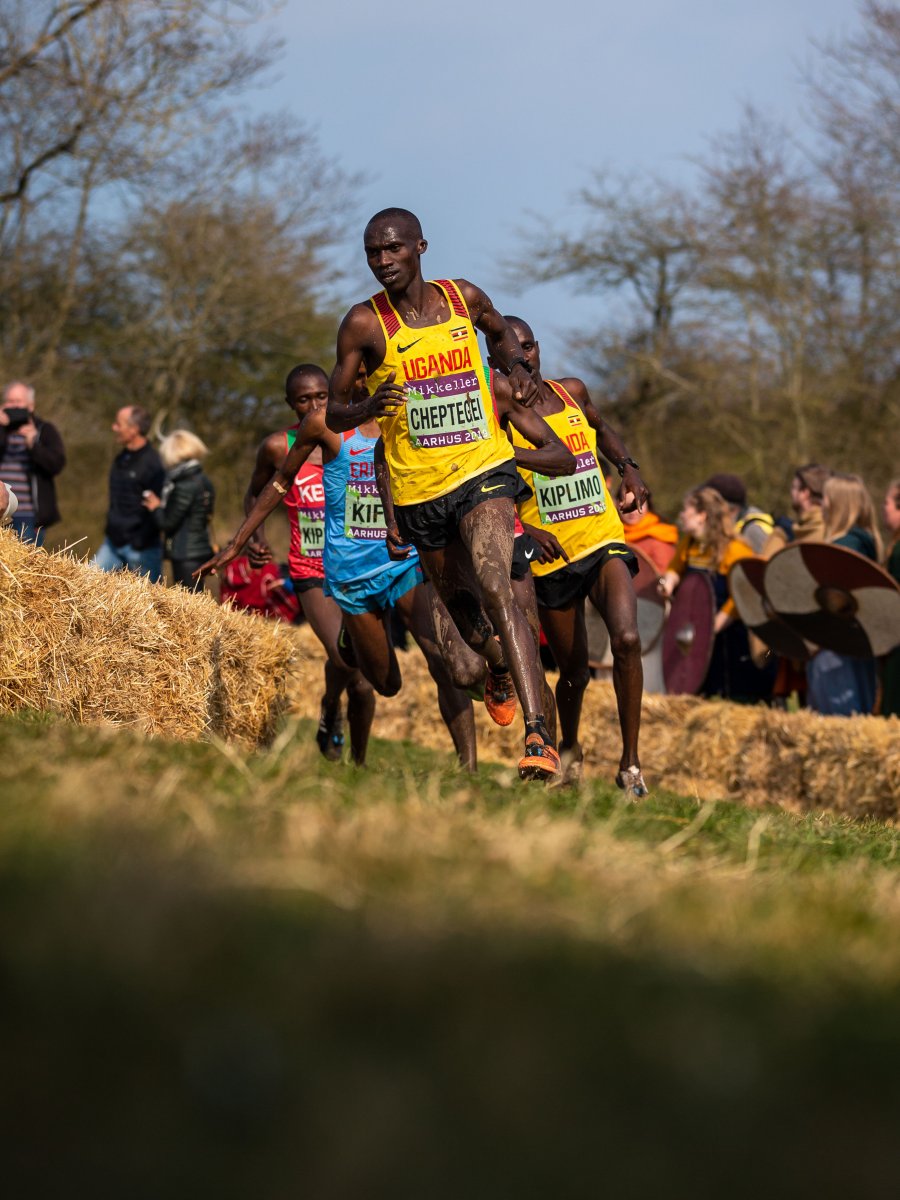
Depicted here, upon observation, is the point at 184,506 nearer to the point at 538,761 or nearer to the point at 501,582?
the point at 501,582

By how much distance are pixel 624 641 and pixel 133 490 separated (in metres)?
8.82

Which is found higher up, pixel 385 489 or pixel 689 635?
pixel 385 489

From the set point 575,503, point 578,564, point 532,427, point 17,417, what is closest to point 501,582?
point 532,427

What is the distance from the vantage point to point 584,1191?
187 cm

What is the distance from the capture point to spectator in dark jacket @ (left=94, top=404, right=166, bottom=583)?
16609 mm

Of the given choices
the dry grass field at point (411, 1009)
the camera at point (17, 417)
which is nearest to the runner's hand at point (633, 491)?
the dry grass field at point (411, 1009)

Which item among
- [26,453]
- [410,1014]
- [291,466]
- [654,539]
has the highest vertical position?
[26,453]

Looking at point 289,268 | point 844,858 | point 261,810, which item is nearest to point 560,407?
point 844,858

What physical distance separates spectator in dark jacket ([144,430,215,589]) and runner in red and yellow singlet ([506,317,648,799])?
24.0 feet

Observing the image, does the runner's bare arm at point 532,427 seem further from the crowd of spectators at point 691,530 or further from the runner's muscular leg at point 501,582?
the crowd of spectators at point 691,530

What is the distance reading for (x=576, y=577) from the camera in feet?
30.5

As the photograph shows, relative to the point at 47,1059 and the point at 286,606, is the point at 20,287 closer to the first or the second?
the point at 286,606

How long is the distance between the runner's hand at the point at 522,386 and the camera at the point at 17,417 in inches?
345

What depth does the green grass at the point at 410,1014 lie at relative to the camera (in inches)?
75.9
